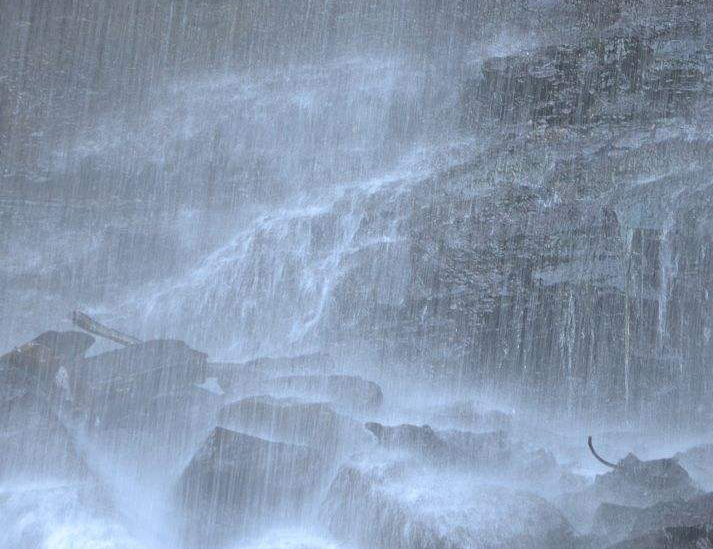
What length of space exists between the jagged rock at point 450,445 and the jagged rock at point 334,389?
2088 mm

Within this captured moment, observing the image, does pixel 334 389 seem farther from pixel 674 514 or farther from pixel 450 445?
pixel 674 514

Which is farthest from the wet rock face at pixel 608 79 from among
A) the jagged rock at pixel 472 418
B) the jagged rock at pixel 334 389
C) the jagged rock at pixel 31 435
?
the jagged rock at pixel 31 435

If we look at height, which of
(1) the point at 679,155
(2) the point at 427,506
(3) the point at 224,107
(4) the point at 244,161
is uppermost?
(3) the point at 224,107

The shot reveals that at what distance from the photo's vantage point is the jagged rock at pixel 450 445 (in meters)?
10.2

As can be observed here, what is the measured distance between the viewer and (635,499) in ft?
29.4

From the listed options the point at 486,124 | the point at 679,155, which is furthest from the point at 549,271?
the point at 486,124

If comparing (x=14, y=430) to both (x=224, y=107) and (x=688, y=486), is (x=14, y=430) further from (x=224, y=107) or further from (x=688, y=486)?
(x=224, y=107)

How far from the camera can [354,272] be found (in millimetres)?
15656

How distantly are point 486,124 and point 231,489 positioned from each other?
12133mm

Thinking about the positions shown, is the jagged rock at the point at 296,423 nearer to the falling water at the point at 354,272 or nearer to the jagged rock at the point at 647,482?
the falling water at the point at 354,272

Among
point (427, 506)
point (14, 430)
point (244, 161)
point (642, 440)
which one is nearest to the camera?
point (427, 506)

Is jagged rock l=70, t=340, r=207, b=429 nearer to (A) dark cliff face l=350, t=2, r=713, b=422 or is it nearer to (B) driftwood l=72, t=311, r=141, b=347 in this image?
(B) driftwood l=72, t=311, r=141, b=347

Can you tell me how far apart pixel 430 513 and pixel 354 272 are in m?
7.96

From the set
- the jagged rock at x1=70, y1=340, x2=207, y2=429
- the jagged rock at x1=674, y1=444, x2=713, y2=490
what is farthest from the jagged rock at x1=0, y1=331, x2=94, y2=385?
the jagged rock at x1=674, y1=444, x2=713, y2=490
